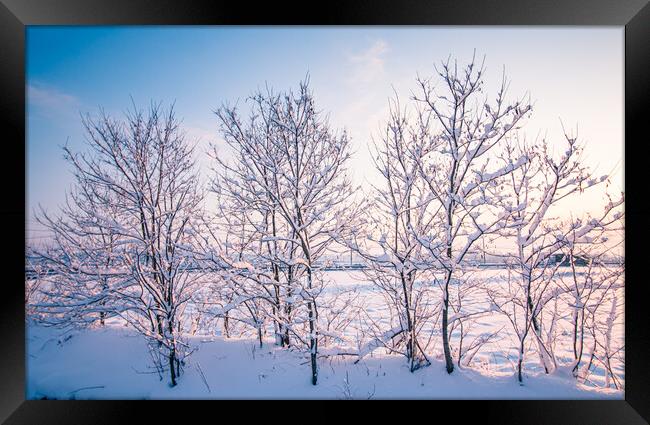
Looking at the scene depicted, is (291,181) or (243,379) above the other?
(291,181)

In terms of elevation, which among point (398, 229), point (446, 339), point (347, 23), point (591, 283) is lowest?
point (446, 339)

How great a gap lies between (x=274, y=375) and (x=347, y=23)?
3513 millimetres

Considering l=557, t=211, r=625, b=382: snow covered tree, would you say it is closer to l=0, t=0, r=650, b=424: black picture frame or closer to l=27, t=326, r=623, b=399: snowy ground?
l=0, t=0, r=650, b=424: black picture frame

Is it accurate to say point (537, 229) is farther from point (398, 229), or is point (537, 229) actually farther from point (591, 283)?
point (398, 229)

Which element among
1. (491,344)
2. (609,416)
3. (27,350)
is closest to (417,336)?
(491,344)

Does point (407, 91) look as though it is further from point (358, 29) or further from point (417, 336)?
point (417, 336)

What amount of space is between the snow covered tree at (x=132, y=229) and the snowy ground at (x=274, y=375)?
10.6 inches

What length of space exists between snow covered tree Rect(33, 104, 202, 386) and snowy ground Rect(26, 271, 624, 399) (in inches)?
10.6

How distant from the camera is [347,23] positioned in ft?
6.50

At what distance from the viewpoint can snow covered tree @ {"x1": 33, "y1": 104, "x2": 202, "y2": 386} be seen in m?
2.31

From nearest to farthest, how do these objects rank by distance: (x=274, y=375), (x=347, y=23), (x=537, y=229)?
(x=347, y=23) < (x=537, y=229) < (x=274, y=375)

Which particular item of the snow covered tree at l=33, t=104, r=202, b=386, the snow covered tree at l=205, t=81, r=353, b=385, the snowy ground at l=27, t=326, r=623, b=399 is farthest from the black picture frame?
the snow covered tree at l=205, t=81, r=353, b=385

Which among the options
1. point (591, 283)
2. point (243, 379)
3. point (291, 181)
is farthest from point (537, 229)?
point (243, 379)
